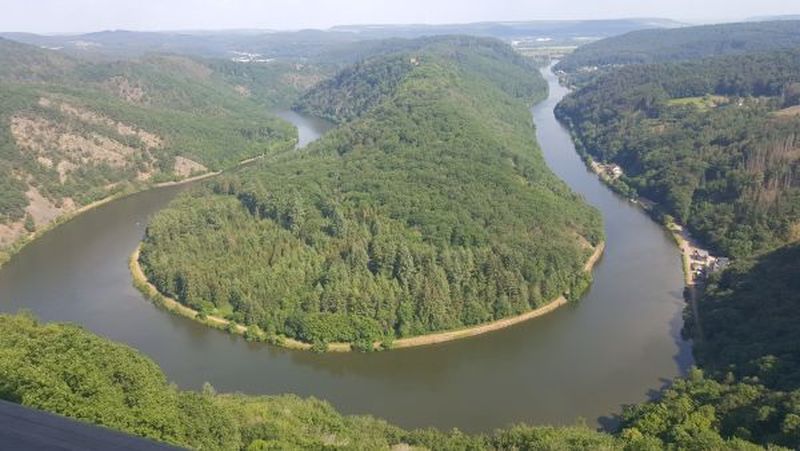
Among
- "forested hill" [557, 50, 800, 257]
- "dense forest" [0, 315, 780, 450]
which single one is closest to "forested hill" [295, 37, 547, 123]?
"forested hill" [557, 50, 800, 257]

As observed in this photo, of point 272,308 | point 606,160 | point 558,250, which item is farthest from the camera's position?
point 606,160

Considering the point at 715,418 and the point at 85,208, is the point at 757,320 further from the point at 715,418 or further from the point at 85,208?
the point at 85,208

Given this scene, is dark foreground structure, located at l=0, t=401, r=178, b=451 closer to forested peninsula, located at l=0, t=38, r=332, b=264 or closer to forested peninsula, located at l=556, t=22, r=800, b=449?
forested peninsula, located at l=556, t=22, r=800, b=449

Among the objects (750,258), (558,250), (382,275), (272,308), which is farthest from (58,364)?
(750,258)

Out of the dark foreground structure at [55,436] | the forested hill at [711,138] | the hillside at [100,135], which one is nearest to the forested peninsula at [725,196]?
the forested hill at [711,138]

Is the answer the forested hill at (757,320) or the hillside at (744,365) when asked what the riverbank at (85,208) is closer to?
the hillside at (744,365)

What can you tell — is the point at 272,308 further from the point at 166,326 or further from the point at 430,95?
the point at 430,95

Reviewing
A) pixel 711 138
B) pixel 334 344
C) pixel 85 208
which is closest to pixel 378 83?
pixel 711 138
